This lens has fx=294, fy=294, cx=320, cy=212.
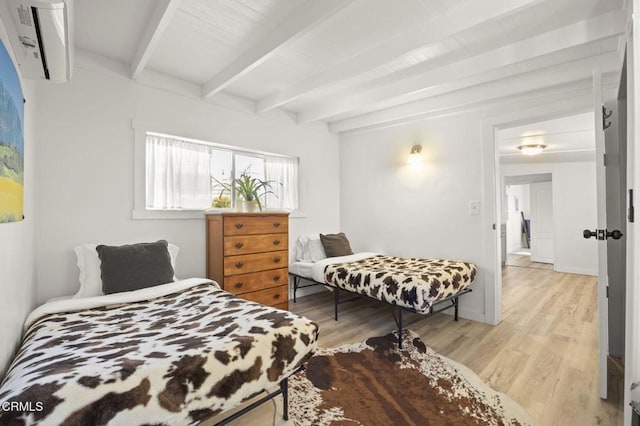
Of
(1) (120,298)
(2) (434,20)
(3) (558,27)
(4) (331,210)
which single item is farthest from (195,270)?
(3) (558,27)

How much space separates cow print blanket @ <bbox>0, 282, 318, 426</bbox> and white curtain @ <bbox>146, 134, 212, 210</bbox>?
1310mm

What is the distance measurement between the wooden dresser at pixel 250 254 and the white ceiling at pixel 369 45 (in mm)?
1340

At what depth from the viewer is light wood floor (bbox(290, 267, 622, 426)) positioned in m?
1.82

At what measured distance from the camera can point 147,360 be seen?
1197mm

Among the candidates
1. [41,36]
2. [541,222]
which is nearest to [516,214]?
[541,222]

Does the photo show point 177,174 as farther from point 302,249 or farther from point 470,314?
point 470,314

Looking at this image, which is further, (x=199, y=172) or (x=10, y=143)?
(x=199, y=172)

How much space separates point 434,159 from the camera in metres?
3.67

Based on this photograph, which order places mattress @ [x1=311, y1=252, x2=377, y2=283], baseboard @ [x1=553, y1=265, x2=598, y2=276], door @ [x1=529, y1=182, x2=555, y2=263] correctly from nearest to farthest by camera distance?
1. mattress @ [x1=311, y1=252, x2=377, y2=283]
2. baseboard @ [x1=553, y1=265, x2=598, y2=276]
3. door @ [x1=529, y1=182, x2=555, y2=263]

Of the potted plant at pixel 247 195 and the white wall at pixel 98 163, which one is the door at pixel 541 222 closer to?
the potted plant at pixel 247 195

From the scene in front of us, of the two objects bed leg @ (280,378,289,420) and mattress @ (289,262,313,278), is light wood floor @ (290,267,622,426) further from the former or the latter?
bed leg @ (280,378,289,420)

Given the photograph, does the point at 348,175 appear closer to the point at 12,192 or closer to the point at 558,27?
the point at 558,27

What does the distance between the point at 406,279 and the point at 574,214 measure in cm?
525

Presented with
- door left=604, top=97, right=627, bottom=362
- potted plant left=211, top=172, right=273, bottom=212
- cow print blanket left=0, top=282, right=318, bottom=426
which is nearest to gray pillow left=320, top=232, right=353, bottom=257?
potted plant left=211, top=172, right=273, bottom=212
